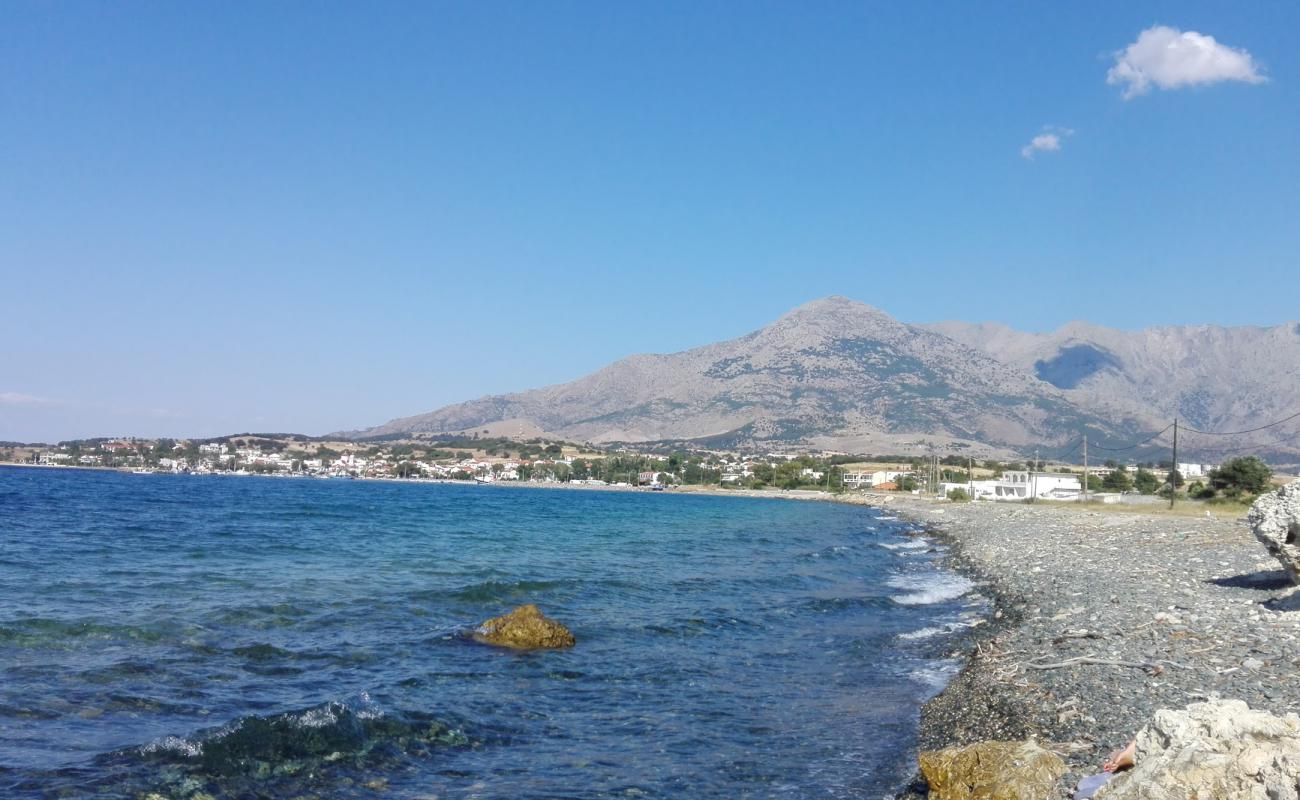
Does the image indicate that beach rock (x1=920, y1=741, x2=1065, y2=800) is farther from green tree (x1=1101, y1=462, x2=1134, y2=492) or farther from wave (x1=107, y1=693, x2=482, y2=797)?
green tree (x1=1101, y1=462, x2=1134, y2=492)

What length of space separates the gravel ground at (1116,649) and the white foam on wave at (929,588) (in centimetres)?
102

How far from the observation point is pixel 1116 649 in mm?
12656

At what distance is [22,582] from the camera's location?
22484mm

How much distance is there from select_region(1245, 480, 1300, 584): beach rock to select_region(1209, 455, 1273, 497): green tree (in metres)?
59.4

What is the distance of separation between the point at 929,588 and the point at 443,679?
17189 millimetres

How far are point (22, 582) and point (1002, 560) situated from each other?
29687mm

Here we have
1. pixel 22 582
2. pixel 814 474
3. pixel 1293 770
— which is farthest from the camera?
pixel 814 474

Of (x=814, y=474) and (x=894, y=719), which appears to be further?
(x=814, y=474)

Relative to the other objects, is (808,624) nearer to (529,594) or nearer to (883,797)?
(529,594)

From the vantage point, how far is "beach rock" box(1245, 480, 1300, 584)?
49.6ft

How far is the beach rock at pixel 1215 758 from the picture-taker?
5.14m

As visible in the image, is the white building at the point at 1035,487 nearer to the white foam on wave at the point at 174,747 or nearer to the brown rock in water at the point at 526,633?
the brown rock in water at the point at 526,633

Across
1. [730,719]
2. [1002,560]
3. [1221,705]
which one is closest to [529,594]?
[730,719]

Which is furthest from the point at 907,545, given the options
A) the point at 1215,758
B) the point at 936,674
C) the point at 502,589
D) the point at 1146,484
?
the point at 1146,484
